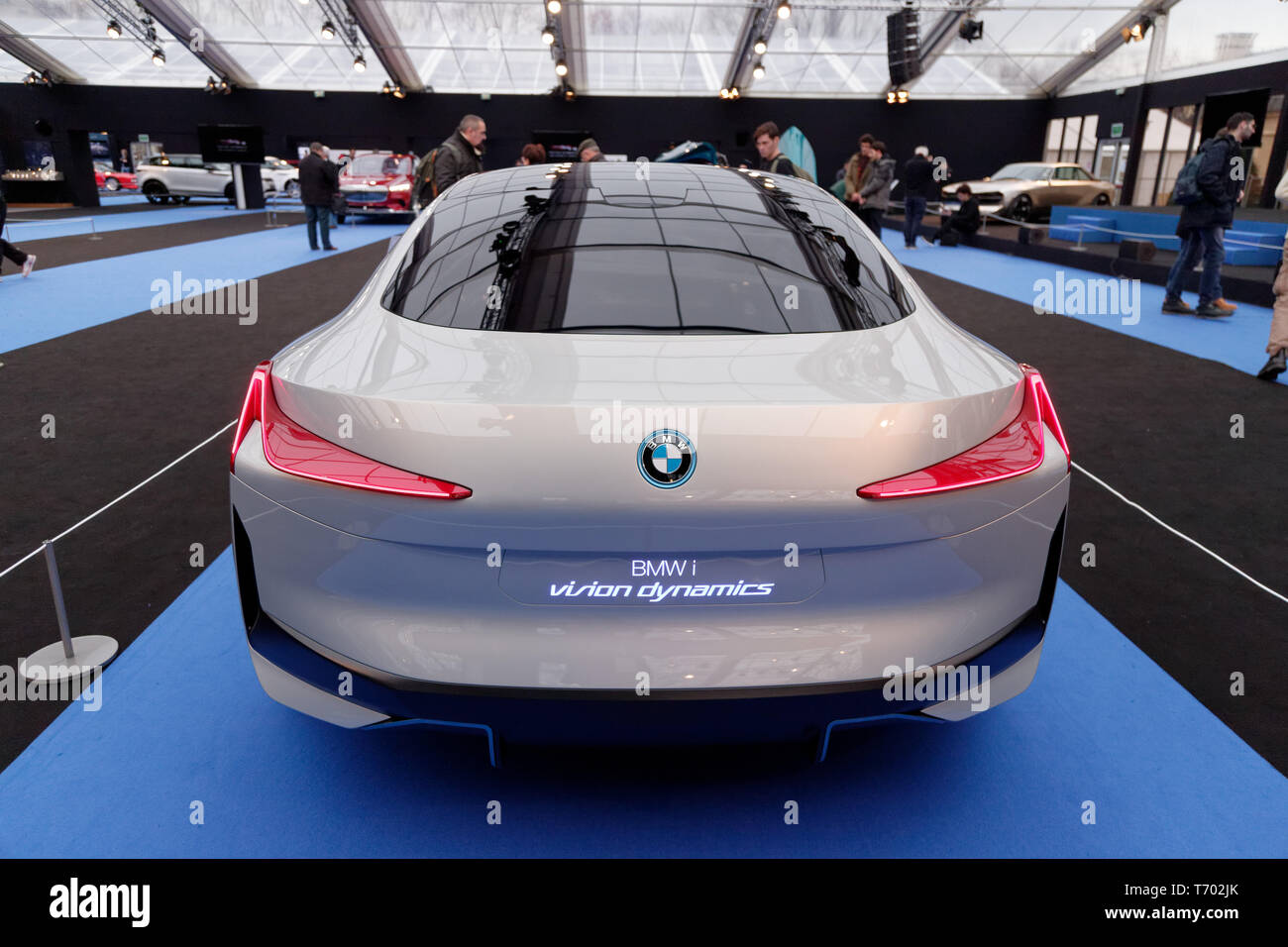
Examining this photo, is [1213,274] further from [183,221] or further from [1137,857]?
[183,221]

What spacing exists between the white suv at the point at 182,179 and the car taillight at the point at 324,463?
30.6 metres

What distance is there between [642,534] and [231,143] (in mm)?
33599

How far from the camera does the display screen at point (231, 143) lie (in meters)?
29.7

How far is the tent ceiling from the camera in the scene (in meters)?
24.2

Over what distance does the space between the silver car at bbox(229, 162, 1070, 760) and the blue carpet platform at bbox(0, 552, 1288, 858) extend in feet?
1.08

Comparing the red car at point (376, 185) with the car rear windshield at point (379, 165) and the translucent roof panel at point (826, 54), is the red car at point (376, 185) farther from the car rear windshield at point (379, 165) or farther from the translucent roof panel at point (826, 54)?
the translucent roof panel at point (826, 54)

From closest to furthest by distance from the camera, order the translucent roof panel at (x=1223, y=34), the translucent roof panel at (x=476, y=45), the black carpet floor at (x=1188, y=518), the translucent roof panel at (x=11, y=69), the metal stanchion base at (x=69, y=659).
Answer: the metal stanchion base at (x=69, y=659) < the black carpet floor at (x=1188, y=518) < the translucent roof panel at (x=1223, y=34) < the translucent roof panel at (x=476, y=45) < the translucent roof panel at (x=11, y=69)

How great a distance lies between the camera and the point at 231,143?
2997 cm

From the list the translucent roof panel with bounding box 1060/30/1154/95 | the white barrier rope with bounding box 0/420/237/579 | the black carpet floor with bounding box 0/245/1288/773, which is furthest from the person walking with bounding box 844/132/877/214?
the translucent roof panel with bounding box 1060/30/1154/95

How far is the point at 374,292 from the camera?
2.31 meters

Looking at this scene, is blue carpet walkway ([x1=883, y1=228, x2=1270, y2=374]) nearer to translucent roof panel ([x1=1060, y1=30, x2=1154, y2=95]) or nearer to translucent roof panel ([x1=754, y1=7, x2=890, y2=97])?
translucent roof panel ([x1=754, y1=7, x2=890, y2=97])

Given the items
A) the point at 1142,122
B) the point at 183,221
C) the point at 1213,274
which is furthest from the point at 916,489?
the point at 1142,122

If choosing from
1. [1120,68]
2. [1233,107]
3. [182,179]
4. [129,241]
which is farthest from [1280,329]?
[182,179]

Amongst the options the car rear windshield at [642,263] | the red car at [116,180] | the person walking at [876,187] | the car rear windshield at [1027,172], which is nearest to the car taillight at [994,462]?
the car rear windshield at [642,263]
